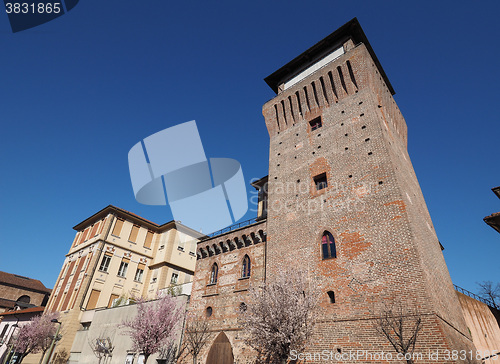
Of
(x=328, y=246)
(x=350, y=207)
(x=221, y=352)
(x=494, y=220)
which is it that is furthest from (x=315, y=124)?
(x=221, y=352)

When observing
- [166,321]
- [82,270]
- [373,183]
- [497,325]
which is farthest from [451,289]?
[82,270]

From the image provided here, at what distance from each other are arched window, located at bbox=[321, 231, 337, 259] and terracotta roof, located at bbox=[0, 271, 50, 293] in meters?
50.8

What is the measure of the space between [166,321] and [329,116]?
16909 millimetres

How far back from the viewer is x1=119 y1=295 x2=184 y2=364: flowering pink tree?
16.7m

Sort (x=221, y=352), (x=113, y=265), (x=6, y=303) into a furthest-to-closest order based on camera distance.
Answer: (x=6, y=303) → (x=113, y=265) → (x=221, y=352)

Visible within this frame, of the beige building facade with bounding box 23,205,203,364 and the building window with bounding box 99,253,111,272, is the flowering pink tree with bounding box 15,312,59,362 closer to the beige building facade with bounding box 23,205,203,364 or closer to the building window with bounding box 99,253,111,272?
the beige building facade with bounding box 23,205,203,364

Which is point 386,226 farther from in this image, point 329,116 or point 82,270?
point 82,270

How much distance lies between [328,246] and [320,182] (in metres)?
4.21

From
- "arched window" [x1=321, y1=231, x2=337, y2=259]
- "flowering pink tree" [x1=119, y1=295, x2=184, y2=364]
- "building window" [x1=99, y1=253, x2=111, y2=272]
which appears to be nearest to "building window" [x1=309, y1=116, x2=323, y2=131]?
"arched window" [x1=321, y1=231, x2=337, y2=259]

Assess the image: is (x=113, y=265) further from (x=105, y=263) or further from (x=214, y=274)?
(x=214, y=274)

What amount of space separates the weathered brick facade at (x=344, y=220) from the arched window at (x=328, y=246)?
0.75 feet

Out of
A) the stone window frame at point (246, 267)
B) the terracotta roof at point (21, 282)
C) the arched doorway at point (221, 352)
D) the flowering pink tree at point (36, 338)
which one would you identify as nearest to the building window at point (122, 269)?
the flowering pink tree at point (36, 338)

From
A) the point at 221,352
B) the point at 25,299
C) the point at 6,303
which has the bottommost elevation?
the point at 221,352

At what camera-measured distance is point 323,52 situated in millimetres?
21688
